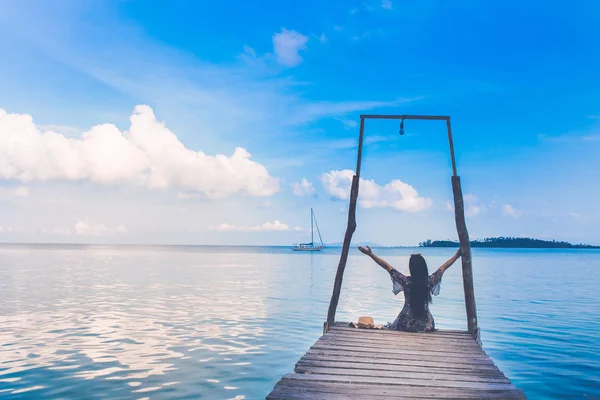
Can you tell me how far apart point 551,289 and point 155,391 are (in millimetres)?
39630

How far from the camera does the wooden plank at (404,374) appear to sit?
789 cm

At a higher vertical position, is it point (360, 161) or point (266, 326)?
point (360, 161)

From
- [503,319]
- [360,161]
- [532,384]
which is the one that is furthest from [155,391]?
[503,319]

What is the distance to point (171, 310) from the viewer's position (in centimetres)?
2700

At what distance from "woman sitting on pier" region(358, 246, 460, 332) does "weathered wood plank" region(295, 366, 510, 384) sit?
13.0ft

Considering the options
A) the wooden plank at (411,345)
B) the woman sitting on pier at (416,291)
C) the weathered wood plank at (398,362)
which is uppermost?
the woman sitting on pier at (416,291)

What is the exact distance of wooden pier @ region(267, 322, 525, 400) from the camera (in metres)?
7.06

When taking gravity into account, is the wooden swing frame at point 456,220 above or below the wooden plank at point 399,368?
above

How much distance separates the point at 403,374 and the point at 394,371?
0.84 feet

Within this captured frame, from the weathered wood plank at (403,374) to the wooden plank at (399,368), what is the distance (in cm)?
7

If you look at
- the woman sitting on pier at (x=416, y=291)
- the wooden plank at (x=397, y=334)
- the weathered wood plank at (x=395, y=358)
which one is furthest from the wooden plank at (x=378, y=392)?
the woman sitting on pier at (x=416, y=291)

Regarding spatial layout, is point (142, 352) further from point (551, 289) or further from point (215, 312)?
point (551, 289)

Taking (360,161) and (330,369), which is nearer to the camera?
(330,369)

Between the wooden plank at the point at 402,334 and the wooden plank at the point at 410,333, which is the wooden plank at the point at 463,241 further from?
the wooden plank at the point at 402,334
